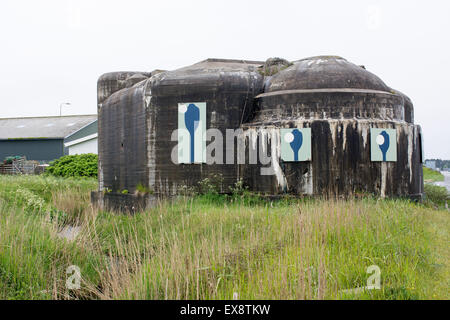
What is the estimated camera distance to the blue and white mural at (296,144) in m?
10.6

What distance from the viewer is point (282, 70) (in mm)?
12188

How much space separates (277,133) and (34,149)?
23.1 metres

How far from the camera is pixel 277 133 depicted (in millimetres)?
10742

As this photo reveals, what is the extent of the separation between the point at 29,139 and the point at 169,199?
2159 centimetres

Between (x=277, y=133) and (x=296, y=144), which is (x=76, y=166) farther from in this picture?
(x=296, y=144)

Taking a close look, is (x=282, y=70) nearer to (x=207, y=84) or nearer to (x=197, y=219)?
(x=207, y=84)

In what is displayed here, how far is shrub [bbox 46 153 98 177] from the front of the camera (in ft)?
74.3

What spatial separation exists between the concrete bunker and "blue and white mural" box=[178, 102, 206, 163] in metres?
0.03

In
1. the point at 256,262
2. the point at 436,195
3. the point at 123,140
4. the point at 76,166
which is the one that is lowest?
the point at 436,195

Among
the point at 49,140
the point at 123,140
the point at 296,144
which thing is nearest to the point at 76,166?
the point at 49,140

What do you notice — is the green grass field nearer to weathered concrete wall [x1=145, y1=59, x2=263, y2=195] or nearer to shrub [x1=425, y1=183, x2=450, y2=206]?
weathered concrete wall [x1=145, y1=59, x2=263, y2=195]

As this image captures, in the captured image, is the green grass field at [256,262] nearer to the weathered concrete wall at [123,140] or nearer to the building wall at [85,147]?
the weathered concrete wall at [123,140]

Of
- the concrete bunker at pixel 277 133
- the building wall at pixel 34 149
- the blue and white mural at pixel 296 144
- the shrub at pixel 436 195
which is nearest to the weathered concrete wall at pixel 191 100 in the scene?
the concrete bunker at pixel 277 133
